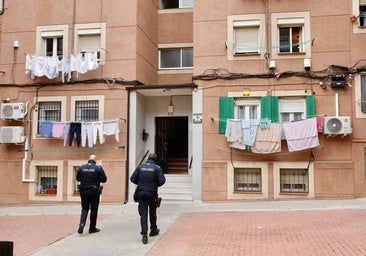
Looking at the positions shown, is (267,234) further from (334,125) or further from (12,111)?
(12,111)

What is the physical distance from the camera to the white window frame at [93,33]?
14406 mm

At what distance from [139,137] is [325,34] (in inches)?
294

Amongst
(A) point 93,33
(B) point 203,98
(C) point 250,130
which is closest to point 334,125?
(C) point 250,130

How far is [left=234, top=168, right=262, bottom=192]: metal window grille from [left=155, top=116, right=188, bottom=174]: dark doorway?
300 cm

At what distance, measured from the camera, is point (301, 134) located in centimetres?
1266

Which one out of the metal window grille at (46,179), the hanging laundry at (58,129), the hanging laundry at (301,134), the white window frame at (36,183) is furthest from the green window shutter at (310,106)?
the metal window grille at (46,179)

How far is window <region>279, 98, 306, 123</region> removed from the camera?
1328cm

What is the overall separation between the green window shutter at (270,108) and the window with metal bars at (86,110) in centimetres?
Answer: 598

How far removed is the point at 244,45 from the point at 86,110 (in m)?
6.18

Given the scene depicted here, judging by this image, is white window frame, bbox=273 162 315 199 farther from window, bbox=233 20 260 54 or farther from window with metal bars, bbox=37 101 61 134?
window with metal bars, bbox=37 101 61 134

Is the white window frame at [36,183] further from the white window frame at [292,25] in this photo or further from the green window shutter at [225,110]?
the white window frame at [292,25]

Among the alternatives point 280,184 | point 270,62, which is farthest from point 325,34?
point 280,184

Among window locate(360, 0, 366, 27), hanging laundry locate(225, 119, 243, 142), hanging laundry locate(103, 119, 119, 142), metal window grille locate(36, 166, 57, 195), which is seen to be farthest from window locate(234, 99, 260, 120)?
metal window grille locate(36, 166, 57, 195)

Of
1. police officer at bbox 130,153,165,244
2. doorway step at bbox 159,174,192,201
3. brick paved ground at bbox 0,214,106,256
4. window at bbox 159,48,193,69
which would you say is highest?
window at bbox 159,48,193,69
